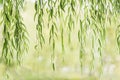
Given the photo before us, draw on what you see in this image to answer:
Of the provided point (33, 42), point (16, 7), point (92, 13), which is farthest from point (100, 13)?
point (33, 42)

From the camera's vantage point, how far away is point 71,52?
12.6 ft

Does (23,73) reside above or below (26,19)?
below

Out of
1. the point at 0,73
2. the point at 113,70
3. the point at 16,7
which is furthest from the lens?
the point at 113,70

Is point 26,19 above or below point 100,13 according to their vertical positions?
above

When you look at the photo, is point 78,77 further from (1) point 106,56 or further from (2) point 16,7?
(2) point 16,7

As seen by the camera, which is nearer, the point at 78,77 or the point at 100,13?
the point at 100,13

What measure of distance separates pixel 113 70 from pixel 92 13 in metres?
2.33

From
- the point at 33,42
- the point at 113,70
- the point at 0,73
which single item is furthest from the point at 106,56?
the point at 0,73

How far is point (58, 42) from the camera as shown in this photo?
375 cm

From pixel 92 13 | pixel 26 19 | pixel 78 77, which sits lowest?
pixel 78 77

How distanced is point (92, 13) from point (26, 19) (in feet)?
7.60

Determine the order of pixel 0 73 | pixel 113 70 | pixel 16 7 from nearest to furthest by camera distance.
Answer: pixel 16 7
pixel 0 73
pixel 113 70

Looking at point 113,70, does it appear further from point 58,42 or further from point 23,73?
point 23,73

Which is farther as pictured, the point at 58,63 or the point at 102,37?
the point at 58,63
